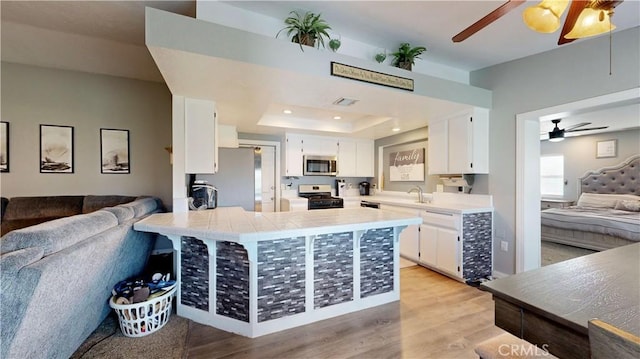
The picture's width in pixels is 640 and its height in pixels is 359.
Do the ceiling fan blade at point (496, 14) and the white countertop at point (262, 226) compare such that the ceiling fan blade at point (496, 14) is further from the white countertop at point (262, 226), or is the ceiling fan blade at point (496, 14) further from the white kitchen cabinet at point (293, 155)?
the white kitchen cabinet at point (293, 155)

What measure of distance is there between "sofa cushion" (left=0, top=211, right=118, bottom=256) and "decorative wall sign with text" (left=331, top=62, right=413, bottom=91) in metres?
2.14

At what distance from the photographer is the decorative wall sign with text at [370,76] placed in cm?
218

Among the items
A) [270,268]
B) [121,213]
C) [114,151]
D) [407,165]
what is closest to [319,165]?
[407,165]

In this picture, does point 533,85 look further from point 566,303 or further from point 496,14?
point 566,303

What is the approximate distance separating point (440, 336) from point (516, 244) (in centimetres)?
178

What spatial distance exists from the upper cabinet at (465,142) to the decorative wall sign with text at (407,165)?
0.76 m

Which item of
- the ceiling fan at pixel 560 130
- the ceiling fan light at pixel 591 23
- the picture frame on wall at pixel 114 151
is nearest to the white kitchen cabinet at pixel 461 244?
the ceiling fan light at pixel 591 23

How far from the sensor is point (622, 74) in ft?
7.46

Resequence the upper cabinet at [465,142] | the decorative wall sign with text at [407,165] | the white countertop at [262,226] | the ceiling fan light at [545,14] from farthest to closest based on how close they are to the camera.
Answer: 1. the decorative wall sign with text at [407,165]
2. the upper cabinet at [465,142]
3. the white countertop at [262,226]
4. the ceiling fan light at [545,14]

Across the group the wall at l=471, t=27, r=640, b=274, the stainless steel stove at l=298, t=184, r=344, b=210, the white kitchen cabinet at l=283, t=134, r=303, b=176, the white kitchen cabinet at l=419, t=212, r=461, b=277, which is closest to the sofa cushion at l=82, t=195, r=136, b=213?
the white kitchen cabinet at l=283, t=134, r=303, b=176

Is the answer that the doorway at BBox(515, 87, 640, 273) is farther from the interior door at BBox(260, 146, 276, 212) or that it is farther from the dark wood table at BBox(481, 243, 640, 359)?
the interior door at BBox(260, 146, 276, 212)

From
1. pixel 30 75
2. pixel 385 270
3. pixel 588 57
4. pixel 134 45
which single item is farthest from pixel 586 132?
pixel 30 75

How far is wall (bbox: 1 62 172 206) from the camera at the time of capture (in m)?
3.45

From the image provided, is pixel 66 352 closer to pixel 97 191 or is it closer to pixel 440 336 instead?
pixel 440 336
